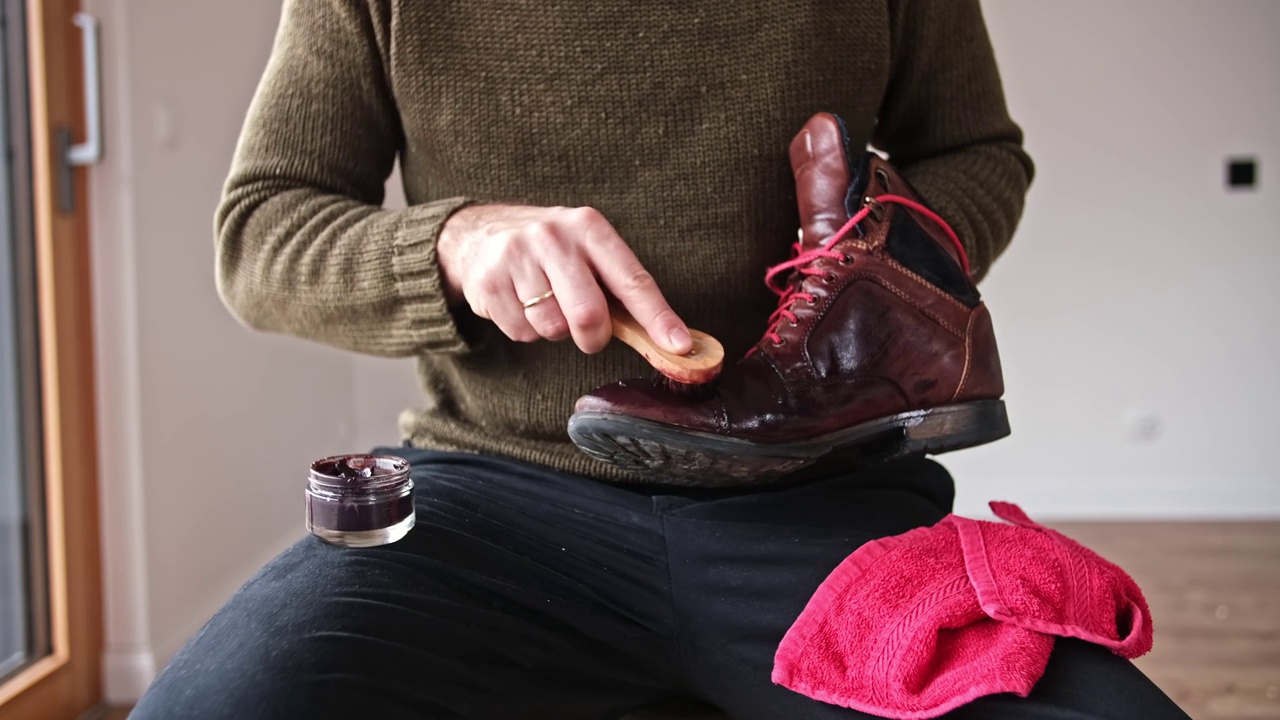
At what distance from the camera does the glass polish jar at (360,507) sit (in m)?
0.57

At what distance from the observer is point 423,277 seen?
2.11 ft

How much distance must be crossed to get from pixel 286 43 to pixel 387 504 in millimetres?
422

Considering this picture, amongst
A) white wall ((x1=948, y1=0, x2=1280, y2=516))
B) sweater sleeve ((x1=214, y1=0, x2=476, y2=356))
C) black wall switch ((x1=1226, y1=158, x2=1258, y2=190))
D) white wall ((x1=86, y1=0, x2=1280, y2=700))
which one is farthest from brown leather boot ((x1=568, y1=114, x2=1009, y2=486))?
black wall switch ((x1=1226, y1=158, x2=1258, y2=190))

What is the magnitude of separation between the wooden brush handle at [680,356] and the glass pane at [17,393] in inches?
45.5

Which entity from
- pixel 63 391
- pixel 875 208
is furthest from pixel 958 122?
pixel 63 391

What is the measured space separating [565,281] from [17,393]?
118 cm

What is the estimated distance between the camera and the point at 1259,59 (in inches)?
106

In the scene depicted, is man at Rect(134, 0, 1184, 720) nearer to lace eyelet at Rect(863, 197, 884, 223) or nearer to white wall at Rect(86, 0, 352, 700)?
lace eyelet at Rect(863, 197, 884, 223)

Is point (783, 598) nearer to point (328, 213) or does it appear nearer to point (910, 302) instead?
point (910, 302)

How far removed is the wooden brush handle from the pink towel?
6.3 inches

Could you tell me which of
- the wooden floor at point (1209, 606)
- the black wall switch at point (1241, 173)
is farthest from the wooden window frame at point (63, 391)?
the black wall switch at point (1241, 173)

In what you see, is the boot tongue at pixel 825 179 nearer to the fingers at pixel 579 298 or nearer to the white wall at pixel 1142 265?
the fingers at pixel 579 298

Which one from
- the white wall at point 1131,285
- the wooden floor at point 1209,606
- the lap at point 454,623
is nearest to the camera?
the lap at point 454,623

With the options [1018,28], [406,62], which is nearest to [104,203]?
[406,62]
